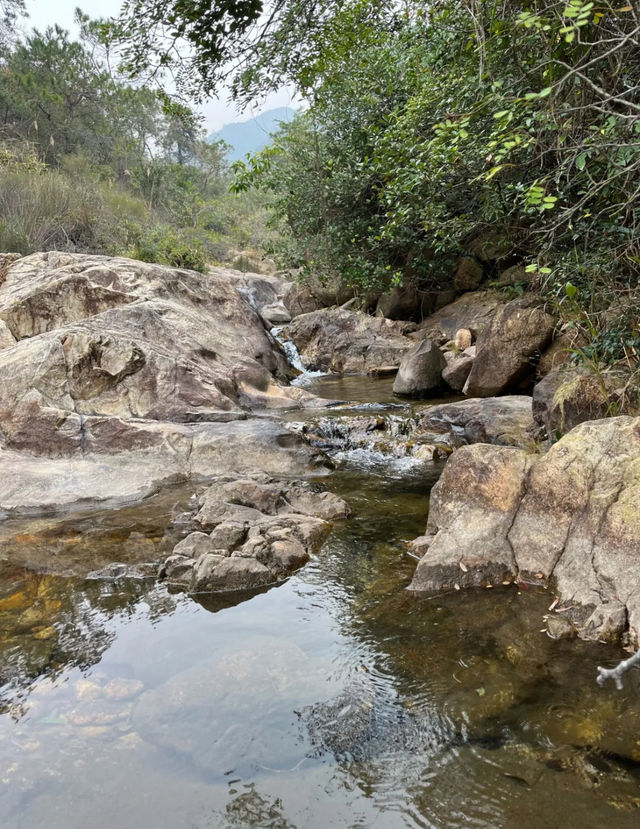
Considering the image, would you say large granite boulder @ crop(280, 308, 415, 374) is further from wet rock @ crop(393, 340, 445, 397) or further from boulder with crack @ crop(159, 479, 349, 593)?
boulder with crack @ crop(159, 479, 349, 593)

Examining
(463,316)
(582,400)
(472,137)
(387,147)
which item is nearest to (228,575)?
(582,400)

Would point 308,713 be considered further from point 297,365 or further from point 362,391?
point 297,365

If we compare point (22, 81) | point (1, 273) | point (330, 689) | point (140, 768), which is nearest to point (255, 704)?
point (330, 689)

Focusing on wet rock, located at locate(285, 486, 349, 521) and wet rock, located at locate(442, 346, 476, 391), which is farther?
wet rock, located at locate(442, 346, 476, 391)

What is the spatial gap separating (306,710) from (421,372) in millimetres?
7523

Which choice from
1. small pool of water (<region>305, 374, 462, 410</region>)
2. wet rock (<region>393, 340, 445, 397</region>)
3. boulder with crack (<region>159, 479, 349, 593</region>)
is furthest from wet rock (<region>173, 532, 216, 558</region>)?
wet rock (<region>393, 340, 445, 397</region>)

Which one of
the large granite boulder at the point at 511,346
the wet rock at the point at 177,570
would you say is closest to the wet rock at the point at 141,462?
the wet rock at the point at 177,570

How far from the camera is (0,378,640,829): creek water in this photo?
210 centimetres

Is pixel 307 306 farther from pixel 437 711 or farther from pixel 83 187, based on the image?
pixel 437 711

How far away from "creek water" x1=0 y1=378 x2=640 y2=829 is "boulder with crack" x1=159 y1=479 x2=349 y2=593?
0.14 metres

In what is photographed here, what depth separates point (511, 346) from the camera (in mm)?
8562

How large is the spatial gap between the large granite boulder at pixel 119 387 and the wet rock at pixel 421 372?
165cm

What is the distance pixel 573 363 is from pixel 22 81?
25.5 meters

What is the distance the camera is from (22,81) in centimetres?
2273
